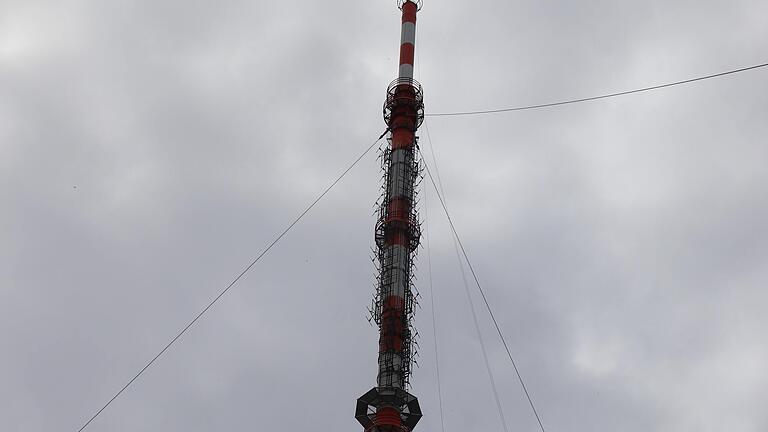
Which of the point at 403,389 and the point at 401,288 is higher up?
the point at 401,288

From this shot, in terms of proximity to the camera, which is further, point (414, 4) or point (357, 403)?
point (414, 4)

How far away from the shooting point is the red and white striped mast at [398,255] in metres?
54.6

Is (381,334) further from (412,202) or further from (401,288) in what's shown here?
(412,202)

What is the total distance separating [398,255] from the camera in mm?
60562

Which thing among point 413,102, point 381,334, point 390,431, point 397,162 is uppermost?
point 413,102

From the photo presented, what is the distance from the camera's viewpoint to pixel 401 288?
194ft

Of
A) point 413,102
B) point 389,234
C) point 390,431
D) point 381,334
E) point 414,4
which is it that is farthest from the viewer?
point 414,4

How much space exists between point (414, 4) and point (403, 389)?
31.0 m

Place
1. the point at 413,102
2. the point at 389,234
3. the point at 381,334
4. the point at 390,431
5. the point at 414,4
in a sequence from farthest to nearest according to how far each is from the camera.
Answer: the point at 414,4, the point at 413,102, the point at 389,234, the point at 381,334, the point at 390,431

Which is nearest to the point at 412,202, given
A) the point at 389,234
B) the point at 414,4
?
the point at 389,234

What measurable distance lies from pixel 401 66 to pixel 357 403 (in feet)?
83.6

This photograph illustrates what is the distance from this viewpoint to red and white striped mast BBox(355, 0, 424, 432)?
179 feet

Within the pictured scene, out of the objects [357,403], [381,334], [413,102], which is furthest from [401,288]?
[413,102]

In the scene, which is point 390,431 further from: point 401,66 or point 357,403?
point 401,66
